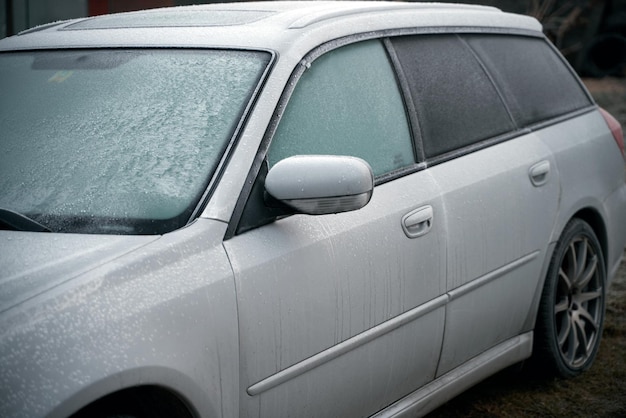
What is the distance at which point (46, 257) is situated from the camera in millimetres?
2463

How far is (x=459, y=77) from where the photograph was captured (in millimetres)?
4020

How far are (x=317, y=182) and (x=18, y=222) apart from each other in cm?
81

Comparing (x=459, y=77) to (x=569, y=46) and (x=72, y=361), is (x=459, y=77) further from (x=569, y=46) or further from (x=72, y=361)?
(x=569, y=46)

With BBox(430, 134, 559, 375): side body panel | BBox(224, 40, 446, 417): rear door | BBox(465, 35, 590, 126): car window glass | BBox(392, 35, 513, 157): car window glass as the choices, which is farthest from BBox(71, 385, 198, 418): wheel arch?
BBox(465, 35, 590, 126): car window glass

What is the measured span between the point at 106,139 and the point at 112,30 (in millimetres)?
667

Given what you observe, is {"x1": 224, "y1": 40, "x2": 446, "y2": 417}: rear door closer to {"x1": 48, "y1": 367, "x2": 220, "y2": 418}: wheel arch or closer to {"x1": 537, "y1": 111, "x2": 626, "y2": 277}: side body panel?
{"x1": 48, "y1": 367, "x2": 220, "y2": 418}: wheel arch

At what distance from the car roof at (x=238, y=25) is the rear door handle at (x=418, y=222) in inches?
25.2

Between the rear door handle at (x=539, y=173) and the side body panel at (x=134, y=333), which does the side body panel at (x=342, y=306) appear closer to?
the side body panel at (x=134, y=333)

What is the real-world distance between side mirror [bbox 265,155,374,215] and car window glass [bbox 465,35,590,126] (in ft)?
5.41

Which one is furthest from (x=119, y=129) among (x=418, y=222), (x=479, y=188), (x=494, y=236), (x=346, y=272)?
(x=494, y=236)

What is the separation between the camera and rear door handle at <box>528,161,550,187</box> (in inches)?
161

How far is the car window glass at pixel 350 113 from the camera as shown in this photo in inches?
123

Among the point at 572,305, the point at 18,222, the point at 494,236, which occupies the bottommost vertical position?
the point at 572,305

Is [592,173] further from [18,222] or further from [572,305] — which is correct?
[18,222]
